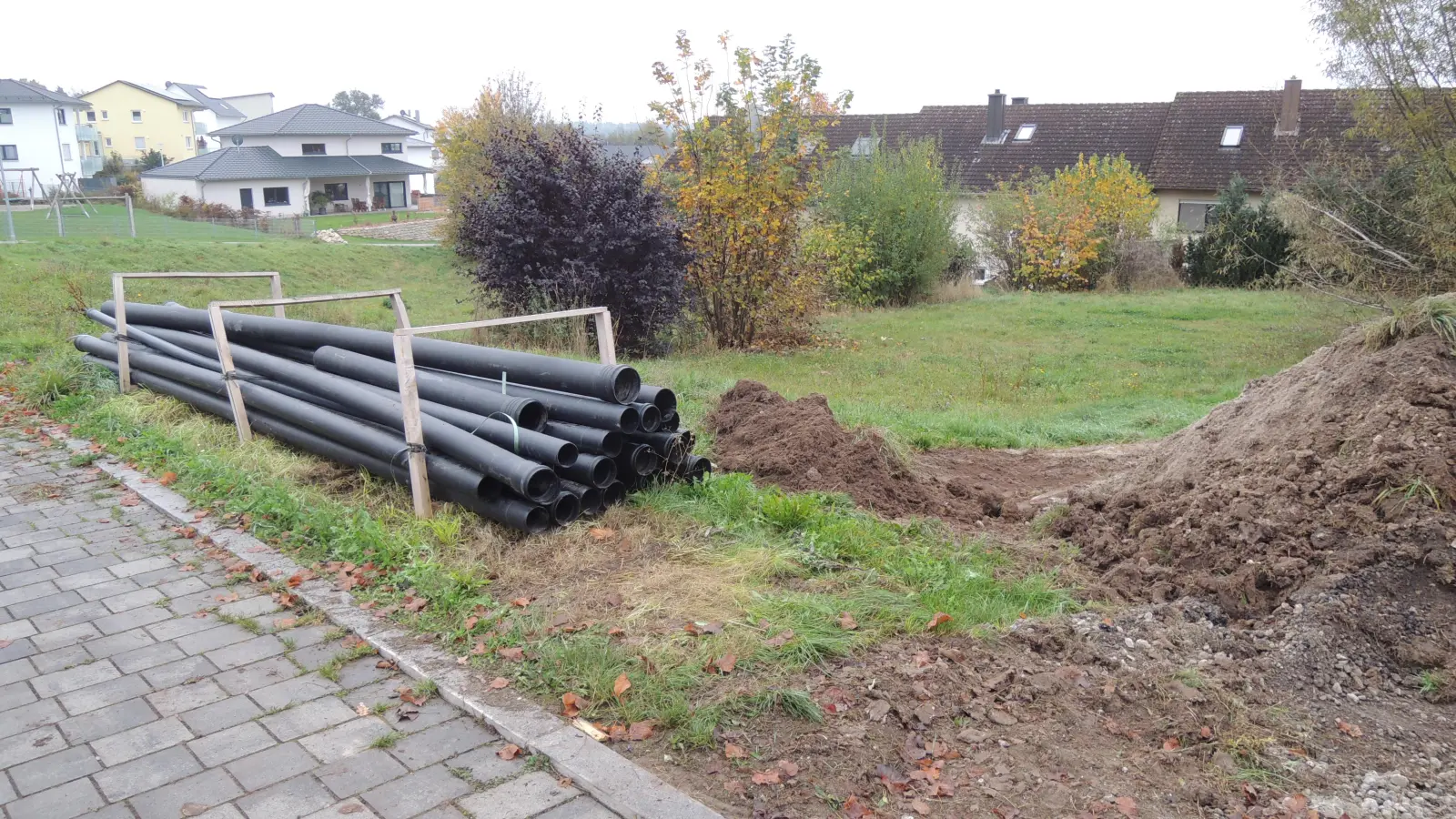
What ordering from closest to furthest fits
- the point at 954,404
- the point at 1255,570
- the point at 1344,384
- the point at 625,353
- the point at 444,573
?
the point at 1255,570
the point at 444,573
the point at 1344,384
the point at 954,404
the point at 625,353

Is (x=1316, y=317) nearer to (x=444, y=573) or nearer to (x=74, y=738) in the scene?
(x=444, y=573)

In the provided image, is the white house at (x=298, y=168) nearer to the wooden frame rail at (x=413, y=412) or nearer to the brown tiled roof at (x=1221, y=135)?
the brown tiled roof at (x=1221, y=135)

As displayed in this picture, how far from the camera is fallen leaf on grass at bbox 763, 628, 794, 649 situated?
13.3 feet

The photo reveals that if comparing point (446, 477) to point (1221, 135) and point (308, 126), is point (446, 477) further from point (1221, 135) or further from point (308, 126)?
point (308, 126)

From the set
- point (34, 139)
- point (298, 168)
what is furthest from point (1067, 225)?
point (34, 139)

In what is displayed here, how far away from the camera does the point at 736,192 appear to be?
15.0 meters

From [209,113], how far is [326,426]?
115 meters

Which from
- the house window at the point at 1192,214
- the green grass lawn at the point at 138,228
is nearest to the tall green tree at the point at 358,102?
the green grass lawn at the point at 138,228

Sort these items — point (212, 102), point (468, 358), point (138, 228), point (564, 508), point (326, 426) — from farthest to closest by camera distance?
point (212, 102), point (138, 228), point (326, 426), point (468, 358), point (564, 508)

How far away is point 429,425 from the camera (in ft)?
18.7

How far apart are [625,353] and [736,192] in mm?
3015

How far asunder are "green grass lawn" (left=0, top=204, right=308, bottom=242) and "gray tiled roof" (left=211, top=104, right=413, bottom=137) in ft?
71.7

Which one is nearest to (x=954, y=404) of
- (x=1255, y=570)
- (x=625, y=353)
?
(x=625, y=353)

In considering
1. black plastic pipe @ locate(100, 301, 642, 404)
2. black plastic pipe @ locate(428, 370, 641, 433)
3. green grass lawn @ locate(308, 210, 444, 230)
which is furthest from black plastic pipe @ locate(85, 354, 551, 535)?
green grass lawn @ locate(308, 210, 444, 230)
